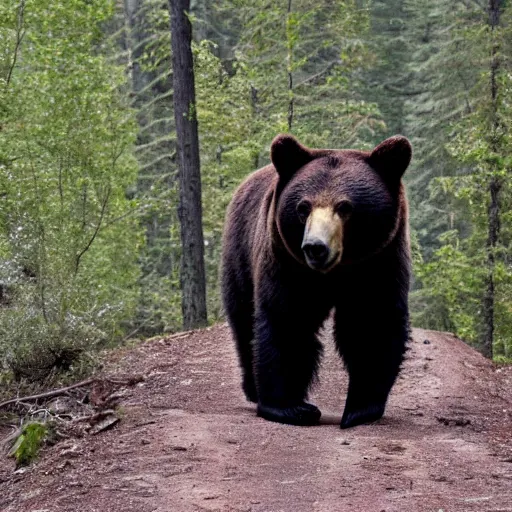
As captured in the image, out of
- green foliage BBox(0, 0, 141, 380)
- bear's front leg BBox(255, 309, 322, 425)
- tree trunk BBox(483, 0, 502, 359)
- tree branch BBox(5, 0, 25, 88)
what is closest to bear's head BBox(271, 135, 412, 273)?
bear's front leg BBox(255, 309, 322, 425)

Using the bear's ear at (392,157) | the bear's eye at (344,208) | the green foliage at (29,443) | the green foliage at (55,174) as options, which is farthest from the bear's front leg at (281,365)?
the green foliage at (55,174)

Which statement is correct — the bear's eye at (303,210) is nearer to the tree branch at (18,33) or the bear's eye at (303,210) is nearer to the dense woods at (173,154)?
the dense woods at (173,154)

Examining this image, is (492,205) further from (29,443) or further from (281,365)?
(29,443)

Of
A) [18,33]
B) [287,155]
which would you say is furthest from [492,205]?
[287,155]

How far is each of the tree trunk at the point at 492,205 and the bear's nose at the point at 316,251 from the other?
10.7 m

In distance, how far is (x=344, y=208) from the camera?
5.75 meters

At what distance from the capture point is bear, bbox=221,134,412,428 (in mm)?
5820

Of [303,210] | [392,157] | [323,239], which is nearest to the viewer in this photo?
[323,239]

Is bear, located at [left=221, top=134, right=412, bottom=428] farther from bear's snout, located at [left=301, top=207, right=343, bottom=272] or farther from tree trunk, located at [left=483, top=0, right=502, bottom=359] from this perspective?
tree trunk, located at [left=483, top=0, right=502, bottom=359]

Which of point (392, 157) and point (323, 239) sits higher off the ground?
point (392, 157)

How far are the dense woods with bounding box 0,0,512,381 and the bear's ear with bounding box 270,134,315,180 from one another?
12.7ft

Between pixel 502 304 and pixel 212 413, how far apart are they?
34.4 ft

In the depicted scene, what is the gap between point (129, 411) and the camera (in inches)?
277

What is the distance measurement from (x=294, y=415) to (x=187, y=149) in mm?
8715
